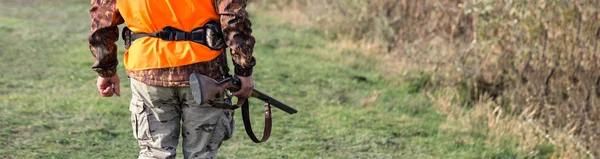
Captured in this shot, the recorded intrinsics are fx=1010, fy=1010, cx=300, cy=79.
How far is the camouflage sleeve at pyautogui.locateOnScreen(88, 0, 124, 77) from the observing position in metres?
4.02

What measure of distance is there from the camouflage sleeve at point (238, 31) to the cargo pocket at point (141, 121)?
429 mm

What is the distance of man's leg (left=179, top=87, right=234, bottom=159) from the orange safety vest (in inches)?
6.3

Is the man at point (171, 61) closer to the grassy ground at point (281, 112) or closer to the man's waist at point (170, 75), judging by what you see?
the man's waist at point (170, 75)

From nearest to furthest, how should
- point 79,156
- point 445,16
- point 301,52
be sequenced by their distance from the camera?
point 79,156, point 445,16, point 301,52

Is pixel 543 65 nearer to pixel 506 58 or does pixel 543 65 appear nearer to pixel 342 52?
pixel 506 58

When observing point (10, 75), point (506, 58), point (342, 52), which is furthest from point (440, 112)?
point (10, 75)

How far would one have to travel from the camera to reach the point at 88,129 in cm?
632

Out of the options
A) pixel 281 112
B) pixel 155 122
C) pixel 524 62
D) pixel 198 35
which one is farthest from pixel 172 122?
pixel 524 62

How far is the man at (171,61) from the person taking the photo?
3928 mm

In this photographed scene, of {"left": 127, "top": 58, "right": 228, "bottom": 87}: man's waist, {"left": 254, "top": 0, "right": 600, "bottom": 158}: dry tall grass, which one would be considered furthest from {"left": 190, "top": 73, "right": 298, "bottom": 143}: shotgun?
{"left": 254, "top": 0, "right": 600, "bottom": 158}: dry tall grass

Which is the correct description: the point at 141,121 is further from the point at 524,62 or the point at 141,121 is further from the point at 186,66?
the point at 524,62

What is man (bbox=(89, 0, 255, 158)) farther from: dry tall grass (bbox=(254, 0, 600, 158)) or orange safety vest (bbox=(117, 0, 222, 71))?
dry tall grass (bbox=(254, 0, 600, 158))

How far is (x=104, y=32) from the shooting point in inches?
160

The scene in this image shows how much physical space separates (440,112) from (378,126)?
85 centimetres
